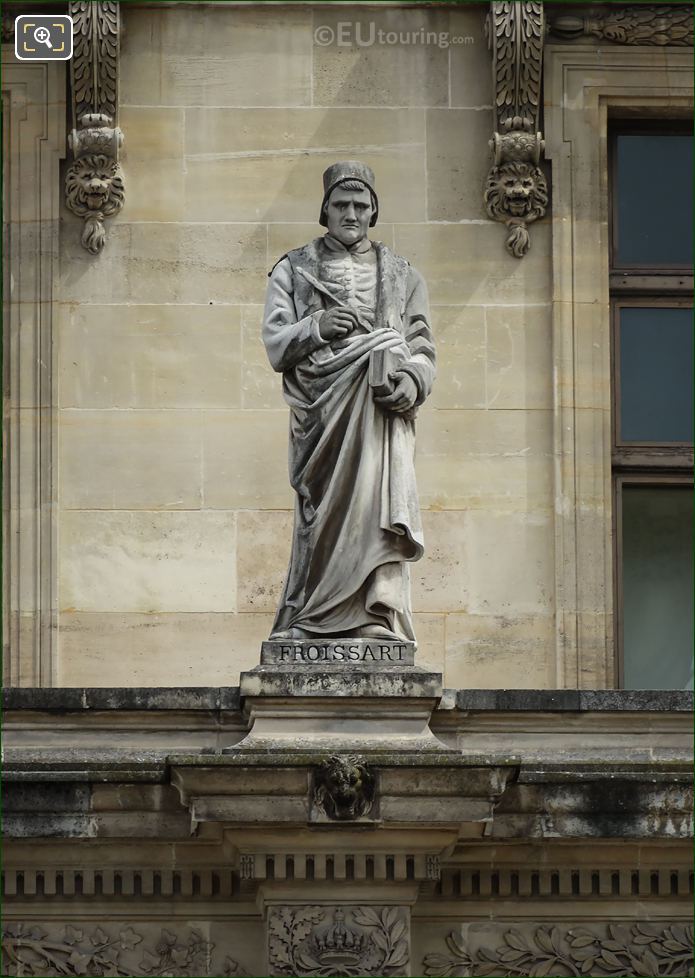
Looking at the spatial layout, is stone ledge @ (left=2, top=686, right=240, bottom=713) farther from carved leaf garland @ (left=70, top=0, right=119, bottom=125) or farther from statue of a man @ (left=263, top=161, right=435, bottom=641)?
carved leaf garland @ (left=70, top=0, right=119, bottom=125)

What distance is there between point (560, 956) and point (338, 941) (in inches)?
47.1

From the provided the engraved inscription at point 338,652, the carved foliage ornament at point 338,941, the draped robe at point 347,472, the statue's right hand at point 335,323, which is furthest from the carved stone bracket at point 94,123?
the carved foliage ornament at point 338,941

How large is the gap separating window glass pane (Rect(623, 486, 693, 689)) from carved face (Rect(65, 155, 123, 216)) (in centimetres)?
359

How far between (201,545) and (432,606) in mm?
1425

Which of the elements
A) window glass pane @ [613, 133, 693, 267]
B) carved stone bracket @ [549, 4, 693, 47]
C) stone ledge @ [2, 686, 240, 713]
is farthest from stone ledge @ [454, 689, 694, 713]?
carved stone bracket @ [549, 4, 693, 47]

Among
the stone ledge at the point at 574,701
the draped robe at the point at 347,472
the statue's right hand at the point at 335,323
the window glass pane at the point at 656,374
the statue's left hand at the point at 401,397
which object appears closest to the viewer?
the draped robe at the point at 347,472

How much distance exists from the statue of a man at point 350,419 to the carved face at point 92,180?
→ 3.40m

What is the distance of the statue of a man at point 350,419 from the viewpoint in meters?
18.5

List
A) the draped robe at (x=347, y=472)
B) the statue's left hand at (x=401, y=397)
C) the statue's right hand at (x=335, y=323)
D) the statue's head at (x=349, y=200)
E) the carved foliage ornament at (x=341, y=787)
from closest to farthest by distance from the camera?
the carved foliage ornament at (x=341, y=787) < the draped robe at (x=347, y=472) < the statue's left hand at (x=401, y=397) < the statue's right hand at (x=335, y=323) < the statue's head at (x=349, y=200)

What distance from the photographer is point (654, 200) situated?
898 inches

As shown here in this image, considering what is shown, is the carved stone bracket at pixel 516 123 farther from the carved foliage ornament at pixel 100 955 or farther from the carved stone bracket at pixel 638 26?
the carved foliage ornament at pixel 100 955

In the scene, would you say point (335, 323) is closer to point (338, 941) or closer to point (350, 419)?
point (350, 419)

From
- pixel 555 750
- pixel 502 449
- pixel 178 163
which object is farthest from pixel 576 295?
pixel 555 750

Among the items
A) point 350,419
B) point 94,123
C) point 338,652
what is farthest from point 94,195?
point 338,652
